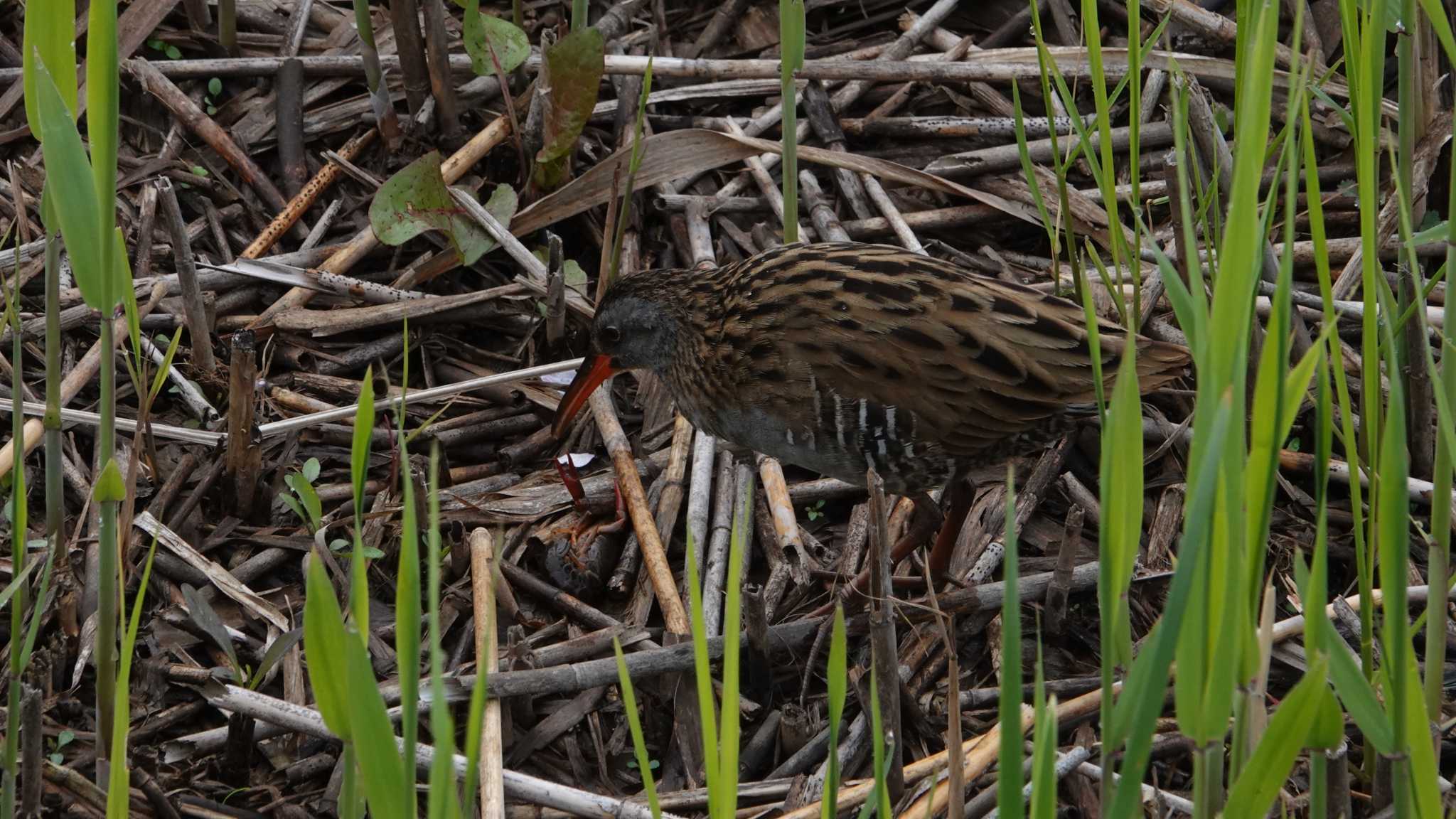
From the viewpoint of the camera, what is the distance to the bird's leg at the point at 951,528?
393 centimetres

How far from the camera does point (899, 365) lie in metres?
3.62

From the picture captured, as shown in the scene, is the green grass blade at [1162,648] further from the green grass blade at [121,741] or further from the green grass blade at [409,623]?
the green grass blade at [121,741]

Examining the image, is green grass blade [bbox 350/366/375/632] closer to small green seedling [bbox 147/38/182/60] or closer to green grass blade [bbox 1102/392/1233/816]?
green grass blade [bbox 1102/392/1233/816]

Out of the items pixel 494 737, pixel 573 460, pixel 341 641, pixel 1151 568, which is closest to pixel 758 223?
pixel 573 460

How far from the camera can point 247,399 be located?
12.3 feet

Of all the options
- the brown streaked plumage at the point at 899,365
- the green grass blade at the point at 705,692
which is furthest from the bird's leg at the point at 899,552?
the green grass blade at the point at 705,692

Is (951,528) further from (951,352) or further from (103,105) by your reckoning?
(103,105)

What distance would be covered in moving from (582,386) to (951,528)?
3.33 feet

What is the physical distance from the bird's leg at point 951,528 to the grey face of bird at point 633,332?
81 cm

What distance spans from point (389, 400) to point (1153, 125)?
7.69 feet

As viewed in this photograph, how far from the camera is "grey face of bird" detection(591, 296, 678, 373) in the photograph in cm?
409

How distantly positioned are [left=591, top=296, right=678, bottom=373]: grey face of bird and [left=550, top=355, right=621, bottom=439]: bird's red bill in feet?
0.08

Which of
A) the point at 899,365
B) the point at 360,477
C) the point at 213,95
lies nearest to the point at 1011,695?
the point at 360,477

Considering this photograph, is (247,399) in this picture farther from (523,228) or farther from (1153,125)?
(1153,125)
